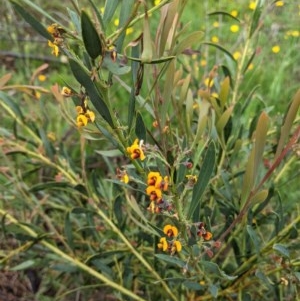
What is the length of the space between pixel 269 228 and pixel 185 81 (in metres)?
0.69

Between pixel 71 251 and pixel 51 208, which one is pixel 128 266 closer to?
pixel 71 251

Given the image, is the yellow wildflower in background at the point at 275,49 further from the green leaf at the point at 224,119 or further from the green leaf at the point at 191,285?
the green leaf at the point at 191,285

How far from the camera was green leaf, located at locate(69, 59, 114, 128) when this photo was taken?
0.64 meters

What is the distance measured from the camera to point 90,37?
0.59 m

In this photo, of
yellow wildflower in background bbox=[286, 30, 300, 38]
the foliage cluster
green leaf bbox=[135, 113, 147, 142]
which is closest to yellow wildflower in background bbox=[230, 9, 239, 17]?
yellow wildflower in background bbox=[286, 30, 300, 38]

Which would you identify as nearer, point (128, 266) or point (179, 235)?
point (179, 235)

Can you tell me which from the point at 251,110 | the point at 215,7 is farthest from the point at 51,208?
the point at 215,7

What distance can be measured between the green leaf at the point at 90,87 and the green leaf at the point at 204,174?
5.8 inches

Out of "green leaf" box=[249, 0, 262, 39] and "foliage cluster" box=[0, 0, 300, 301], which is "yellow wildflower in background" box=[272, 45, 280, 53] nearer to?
"foliage cluster" box=[0, 0, 300, 301]

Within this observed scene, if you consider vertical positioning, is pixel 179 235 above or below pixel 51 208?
above

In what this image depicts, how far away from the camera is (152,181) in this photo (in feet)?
2.27

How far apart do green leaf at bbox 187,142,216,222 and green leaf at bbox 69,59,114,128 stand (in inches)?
5.8

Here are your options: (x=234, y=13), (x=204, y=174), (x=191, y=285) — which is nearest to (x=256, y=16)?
(x=204, y=174)

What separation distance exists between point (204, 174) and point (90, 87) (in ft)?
0.70
